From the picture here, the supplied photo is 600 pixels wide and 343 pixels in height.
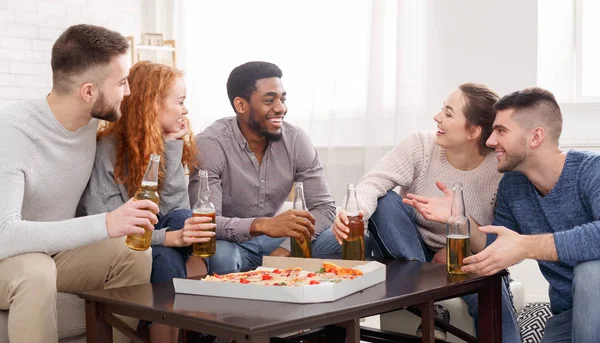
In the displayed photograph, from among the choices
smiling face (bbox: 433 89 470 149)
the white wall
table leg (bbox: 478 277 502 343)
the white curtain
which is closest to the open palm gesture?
table leg (bbox: 478 277 502 343)

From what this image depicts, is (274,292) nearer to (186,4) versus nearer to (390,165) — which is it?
(390,165)

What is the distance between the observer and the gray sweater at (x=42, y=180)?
6.96ft

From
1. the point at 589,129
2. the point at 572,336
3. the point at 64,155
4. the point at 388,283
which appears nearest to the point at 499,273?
the point at 572,336

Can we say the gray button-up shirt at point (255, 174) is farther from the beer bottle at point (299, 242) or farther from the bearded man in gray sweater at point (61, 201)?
the bearded man in gray sweater at point (61, 201)

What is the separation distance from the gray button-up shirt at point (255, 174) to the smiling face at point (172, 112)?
23 centimetres

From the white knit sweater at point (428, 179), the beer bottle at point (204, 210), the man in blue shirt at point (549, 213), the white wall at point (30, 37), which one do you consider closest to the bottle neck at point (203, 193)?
the beer bottle at point (204, 210)

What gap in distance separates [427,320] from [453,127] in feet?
3.39

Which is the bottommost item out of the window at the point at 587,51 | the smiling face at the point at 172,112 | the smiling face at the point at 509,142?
the smiling face at the point at 509,142

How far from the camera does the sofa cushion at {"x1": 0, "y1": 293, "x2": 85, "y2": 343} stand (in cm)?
229

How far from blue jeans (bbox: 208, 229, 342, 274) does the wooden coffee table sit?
0.64m

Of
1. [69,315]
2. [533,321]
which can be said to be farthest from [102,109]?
[533,321]

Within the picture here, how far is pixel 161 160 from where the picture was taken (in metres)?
2.69

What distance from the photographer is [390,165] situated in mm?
2893

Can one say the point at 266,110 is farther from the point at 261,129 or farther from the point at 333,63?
the point at 333,63
